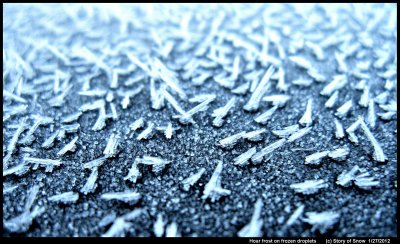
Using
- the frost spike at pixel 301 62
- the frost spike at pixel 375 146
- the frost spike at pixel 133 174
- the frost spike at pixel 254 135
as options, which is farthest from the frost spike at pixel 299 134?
the frost spike at pixel 133 174

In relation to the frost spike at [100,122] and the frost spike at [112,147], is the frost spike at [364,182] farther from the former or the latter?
the frost spike at [100,122]

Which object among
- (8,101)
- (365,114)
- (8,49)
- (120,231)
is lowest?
(120,231)

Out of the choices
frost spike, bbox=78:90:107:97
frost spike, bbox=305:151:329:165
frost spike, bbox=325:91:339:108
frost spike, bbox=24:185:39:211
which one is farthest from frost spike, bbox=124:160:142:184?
frost spike, bbox=325:91:339:108

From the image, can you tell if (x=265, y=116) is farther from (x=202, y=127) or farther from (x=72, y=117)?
(x=72, y=117)

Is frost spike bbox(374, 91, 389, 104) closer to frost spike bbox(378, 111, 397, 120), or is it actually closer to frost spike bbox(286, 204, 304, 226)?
frost spike bbox(378, 111, 397, 120)

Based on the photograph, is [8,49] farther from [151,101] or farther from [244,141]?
[244,141]

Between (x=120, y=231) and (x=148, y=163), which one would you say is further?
(x=148, y=163)

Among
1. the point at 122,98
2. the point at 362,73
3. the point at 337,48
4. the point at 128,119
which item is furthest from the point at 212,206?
the point at 337,48

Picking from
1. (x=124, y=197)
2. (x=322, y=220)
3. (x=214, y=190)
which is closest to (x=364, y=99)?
(x=322, y=220)
